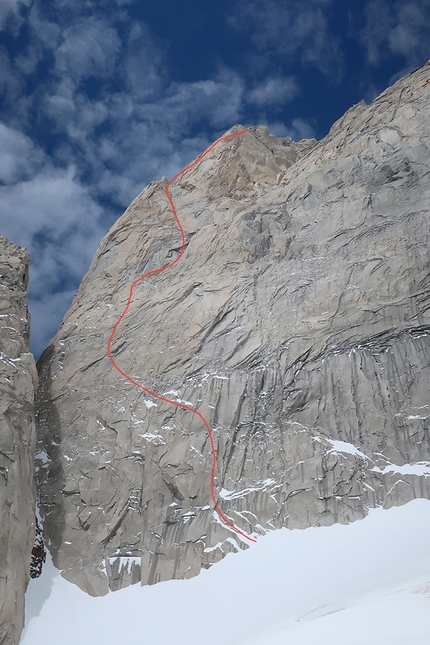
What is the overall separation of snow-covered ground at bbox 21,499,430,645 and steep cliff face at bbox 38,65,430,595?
1.79ft

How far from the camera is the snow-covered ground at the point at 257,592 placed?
1511 centimetres

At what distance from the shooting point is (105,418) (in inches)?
838

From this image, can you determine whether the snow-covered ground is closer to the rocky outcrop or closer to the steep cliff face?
the steep cliff face

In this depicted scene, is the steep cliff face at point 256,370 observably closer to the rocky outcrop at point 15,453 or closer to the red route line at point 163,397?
the red route line at point 163,397

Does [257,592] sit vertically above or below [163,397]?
below

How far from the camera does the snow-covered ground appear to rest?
15.1 m

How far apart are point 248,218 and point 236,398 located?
8.15 m

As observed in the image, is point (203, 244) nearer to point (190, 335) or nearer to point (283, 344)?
point (190, 335)

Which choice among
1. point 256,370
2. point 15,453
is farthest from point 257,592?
point 15,453

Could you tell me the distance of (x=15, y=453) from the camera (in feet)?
58.2

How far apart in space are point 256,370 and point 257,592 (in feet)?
23.4

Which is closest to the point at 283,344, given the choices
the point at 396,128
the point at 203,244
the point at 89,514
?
the point at 203,244

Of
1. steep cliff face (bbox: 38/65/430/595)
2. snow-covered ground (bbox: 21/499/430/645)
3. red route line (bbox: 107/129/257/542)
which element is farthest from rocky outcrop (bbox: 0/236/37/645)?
red route line (bbox: 107/129/257/542)

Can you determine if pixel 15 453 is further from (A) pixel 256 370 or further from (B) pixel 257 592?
(A) pixel 256 370
